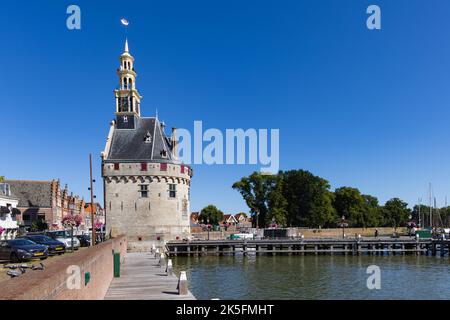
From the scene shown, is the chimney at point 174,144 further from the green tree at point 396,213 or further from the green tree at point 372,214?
the green tree at point 396,213

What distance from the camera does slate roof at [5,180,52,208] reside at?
208 ft

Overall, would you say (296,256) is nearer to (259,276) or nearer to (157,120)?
→ (259,276)

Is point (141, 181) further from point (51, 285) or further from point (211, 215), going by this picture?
point (211, 215)

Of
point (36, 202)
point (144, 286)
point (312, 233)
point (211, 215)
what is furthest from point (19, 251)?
point (211, 215)

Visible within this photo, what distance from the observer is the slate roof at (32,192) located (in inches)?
2493

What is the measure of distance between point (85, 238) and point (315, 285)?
2289 cm

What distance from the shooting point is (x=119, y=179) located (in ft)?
158

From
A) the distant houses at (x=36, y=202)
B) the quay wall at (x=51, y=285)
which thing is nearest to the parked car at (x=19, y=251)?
the quay wall at (x=51, y=285)

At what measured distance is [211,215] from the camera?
428 ft

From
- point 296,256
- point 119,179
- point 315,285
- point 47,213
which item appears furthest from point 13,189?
point 315,285

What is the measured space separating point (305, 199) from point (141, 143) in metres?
43.5

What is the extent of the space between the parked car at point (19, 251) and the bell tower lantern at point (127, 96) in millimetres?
30863

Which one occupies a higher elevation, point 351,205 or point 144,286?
point 144,286

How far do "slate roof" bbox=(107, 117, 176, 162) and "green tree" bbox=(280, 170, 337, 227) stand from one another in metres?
39.1
